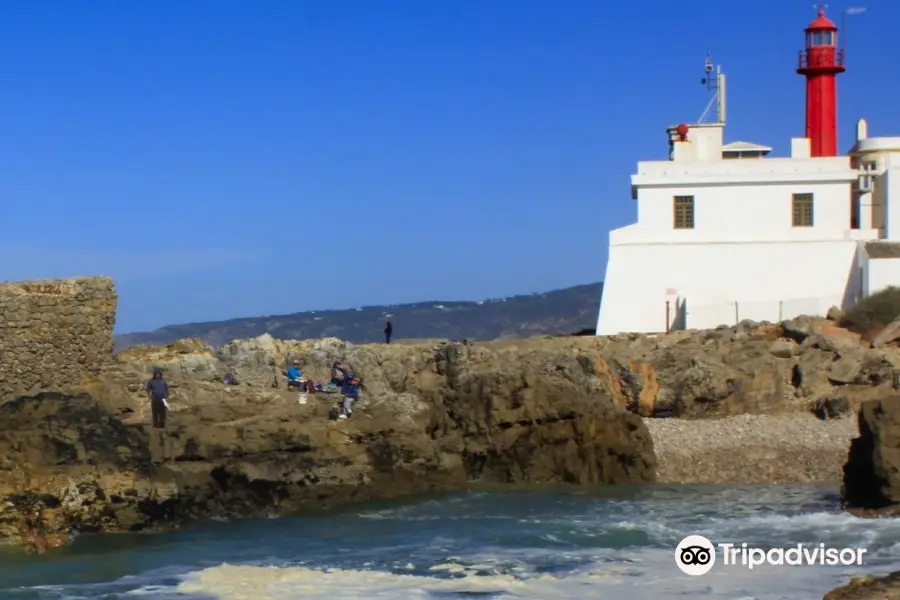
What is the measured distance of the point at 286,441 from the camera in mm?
17250

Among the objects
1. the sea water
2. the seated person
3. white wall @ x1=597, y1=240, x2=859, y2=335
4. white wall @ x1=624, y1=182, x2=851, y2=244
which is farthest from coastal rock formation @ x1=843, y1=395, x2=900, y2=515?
white wall @ x1=624, y1=182, x2=851, y2=244

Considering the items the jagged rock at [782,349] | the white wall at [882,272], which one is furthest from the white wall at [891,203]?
the jagged rock at [782,349]

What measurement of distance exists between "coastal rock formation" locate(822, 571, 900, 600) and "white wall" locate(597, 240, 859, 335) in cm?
1852

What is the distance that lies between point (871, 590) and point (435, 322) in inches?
2225

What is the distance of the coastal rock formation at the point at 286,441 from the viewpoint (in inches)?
599

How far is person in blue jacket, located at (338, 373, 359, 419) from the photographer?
18516 millimetres

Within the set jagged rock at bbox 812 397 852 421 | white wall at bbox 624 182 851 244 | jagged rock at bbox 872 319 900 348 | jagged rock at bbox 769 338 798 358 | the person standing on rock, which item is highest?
white wall at bbox 624 182 851 244

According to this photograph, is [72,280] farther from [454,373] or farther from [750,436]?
[750,436]

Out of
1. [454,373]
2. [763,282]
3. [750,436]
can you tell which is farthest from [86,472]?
[763,282]

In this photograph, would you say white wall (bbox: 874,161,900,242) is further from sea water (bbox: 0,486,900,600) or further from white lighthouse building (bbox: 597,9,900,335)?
sea water (bbox: 0,486,900,600)

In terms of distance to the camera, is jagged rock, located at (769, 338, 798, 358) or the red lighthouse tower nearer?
jagged rock, located at (769, 338, 798, 358)

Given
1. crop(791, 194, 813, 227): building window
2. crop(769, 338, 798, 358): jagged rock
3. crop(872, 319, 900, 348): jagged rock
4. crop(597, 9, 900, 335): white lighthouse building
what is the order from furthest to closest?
crop(791, 194, 813, 227): building window, crop(597, 9, 900, 335): white lighthouse building, crop(872, 319, 900, 348): jagged rock, crop(769, 338, 798, 358): jagged rock

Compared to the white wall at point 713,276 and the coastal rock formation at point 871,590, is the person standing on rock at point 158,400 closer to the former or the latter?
the coastal rock formation at point 871,590

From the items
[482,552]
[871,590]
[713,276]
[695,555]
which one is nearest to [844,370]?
[713,276]
